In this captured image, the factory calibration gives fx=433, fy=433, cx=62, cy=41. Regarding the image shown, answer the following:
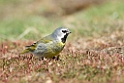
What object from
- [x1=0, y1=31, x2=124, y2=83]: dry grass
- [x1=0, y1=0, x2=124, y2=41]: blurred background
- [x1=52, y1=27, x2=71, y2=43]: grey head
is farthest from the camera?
[x1=0, y1=0, x2=124, y2=41]: blurred background

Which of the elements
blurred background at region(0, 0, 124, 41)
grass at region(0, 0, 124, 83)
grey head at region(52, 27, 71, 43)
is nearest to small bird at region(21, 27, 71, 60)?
grey head at region(52, 27, 71, 43)

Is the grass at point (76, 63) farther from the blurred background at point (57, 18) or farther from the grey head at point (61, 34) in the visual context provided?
the blurred background at point (57, 18)

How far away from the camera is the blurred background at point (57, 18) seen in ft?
53.2

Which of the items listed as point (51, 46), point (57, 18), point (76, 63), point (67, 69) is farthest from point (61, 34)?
point (57, 18)

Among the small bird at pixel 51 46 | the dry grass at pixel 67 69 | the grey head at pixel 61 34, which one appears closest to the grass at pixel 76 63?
the dry grass at pixel 67 69

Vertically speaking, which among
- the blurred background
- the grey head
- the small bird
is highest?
the blurred background

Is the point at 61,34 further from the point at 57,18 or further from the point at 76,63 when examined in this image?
the point at 57,18

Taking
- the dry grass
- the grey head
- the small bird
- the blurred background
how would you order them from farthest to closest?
the blurred background < the grey head < the small bird < the dry grass

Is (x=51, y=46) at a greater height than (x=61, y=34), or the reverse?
(x=61, y=34)

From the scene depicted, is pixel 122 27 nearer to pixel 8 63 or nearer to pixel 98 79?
pixel 8 63

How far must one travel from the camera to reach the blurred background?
16219 mm

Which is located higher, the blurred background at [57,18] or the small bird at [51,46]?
the blurred background at [57,18]

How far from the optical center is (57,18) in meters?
23.4

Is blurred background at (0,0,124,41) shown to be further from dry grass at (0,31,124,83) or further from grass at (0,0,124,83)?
dry grass at (0,31,124,83)
